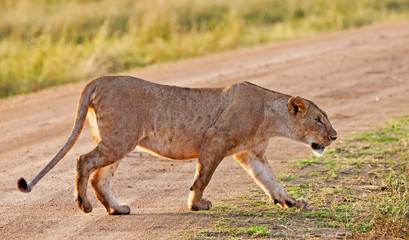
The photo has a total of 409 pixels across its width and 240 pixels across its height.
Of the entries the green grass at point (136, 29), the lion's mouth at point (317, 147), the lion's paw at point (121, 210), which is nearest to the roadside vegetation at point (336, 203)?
the lion's mouth at point (317, 147)

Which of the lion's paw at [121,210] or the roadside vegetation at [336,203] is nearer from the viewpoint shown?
the roadside vegetation at [336,203]

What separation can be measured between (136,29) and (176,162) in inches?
433

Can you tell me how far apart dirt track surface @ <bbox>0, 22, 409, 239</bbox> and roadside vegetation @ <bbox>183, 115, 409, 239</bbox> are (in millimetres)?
288

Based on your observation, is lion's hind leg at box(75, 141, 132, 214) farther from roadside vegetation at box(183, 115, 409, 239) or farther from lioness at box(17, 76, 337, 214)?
roadside vegetation at box(183, 115, 409, 239)

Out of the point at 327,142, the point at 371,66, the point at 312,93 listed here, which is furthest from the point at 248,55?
the point at 327,142

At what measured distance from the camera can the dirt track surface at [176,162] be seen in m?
6.55

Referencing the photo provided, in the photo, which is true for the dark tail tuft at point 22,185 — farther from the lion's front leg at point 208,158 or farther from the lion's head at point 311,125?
the lion's head at point 311,125

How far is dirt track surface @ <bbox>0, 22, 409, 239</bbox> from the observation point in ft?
21.5

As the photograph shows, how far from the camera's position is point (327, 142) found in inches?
275

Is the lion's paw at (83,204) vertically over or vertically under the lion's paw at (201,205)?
over

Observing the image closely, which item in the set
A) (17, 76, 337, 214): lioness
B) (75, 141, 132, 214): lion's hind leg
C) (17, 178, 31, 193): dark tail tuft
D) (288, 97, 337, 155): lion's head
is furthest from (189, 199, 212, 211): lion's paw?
(17, 178, 31, 193): dark tail tuft

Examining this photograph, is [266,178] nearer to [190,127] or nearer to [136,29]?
[190,127]

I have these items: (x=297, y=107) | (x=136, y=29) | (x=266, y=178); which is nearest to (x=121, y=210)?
(x=266, y=178)

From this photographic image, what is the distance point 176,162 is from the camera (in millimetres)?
8859
